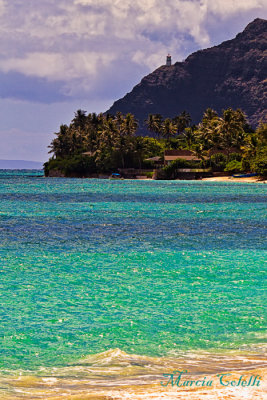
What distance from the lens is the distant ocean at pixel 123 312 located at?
8.48 meters

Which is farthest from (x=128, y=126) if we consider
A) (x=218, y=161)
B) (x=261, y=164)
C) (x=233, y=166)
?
(x=261, y=164)

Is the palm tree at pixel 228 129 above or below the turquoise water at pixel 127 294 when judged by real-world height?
above

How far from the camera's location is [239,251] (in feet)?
72.2

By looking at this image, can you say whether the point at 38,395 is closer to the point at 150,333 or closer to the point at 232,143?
the point at 150,333

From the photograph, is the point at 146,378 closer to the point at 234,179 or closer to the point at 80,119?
the point at 234,179

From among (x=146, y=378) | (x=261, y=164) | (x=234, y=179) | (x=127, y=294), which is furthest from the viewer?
(x=234, y=179)

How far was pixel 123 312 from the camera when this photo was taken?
1259 cm

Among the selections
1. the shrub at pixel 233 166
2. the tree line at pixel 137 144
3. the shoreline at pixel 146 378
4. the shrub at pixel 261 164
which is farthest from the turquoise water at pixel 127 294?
the shrub at pixel 233 166

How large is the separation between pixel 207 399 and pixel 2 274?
11.6m

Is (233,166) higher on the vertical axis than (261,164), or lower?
lower

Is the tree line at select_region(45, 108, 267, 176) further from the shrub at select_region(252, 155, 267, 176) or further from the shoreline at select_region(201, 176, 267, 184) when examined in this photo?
the shoreline at select_region(201, 176, 267, 184)

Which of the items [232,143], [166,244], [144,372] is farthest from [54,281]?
[232,143]

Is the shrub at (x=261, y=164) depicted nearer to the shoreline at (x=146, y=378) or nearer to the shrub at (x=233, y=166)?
the shrub at (x=233, y=166)

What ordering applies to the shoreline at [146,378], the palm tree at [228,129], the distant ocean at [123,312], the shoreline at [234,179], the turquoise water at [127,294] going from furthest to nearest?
the palm tree at [228,129]
the shoreline at [234,179]
the turquoise water at [127,294]
the distant ocean at [123,312]
the shoreline at [146,378]
